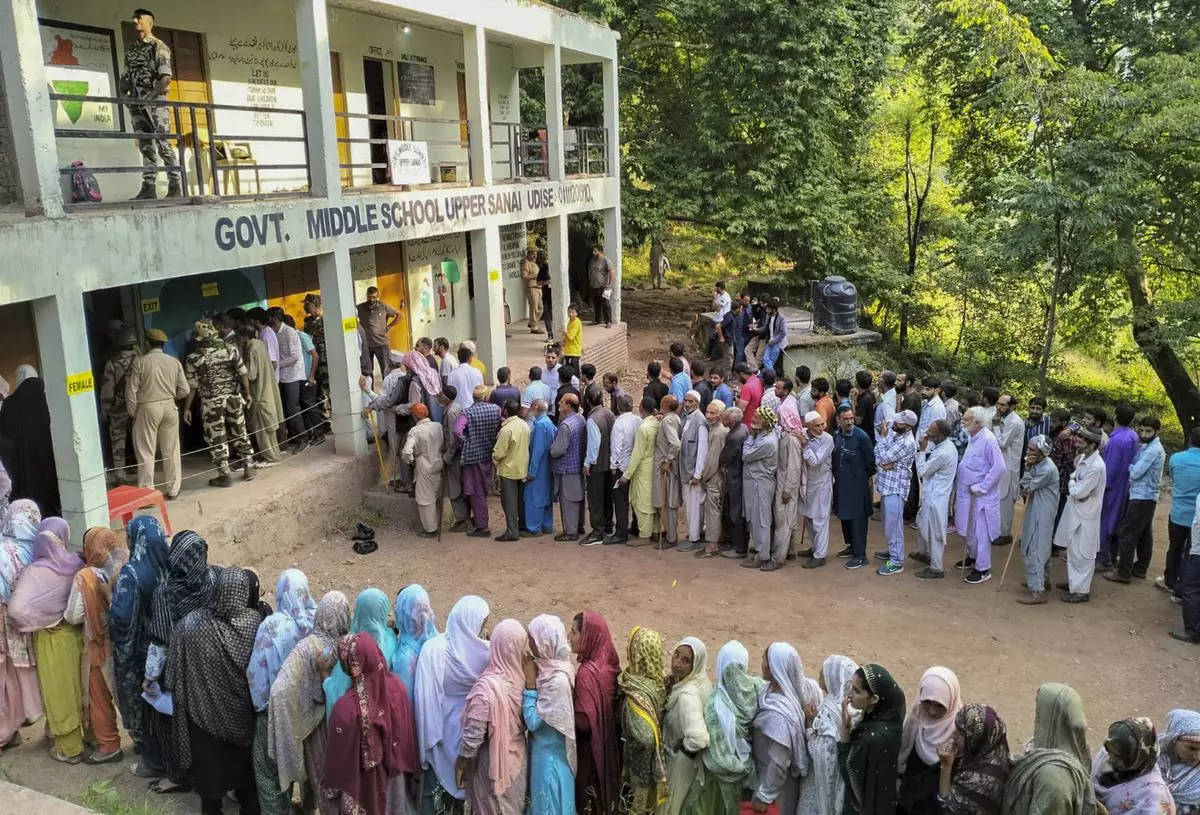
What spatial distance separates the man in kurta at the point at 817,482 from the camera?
8.60 m

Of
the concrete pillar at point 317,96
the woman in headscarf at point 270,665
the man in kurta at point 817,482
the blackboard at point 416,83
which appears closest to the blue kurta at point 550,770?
the woman in headscarf at point 270,665

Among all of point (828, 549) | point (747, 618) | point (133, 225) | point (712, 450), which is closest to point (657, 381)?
point (712, 450)

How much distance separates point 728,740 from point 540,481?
5.67m

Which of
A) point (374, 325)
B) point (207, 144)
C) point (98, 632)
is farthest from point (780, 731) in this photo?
point (207, 144)

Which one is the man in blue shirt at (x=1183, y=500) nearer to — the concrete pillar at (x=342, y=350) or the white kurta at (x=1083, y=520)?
the white kurta at (x=1083, y=520)

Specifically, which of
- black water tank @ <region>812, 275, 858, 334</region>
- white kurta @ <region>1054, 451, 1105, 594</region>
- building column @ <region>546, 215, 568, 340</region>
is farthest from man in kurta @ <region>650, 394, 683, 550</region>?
black water tank @ <region>812, 275, 858, 334</region>

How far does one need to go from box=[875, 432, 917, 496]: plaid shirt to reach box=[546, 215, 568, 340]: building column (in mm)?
8856

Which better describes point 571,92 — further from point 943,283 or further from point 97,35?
point 97,35

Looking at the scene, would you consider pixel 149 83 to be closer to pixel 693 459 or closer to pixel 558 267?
pixel 693 459

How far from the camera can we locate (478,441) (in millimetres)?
9672

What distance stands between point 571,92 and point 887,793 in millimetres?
19156

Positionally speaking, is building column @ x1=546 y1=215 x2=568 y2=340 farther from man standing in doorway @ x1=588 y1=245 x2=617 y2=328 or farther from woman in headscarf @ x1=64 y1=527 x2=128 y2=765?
woman in headscarf @ x1=64 y1=527 x2=128 y2=765

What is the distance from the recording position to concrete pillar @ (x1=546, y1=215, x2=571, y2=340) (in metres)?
16.8

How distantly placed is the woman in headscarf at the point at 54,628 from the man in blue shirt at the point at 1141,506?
8.34 meters
